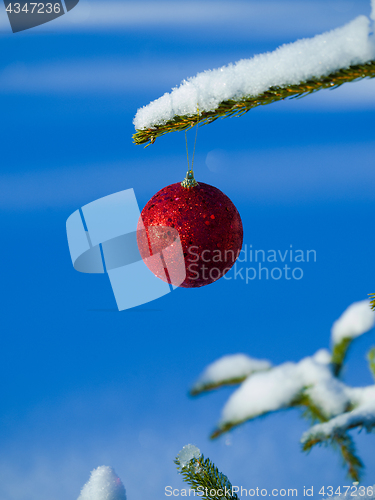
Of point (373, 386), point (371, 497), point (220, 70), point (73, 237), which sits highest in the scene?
point (73, 237)

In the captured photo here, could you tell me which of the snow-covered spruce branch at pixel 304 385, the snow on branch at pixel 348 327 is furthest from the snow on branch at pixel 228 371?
the snow on branch at pixel 348 327

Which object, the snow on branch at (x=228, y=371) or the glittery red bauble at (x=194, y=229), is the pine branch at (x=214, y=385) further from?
the glittery red bauble at (x=194, y=229)

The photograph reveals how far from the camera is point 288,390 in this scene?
148cm

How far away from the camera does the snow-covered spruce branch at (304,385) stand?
133 centimetres

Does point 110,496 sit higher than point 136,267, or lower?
lower

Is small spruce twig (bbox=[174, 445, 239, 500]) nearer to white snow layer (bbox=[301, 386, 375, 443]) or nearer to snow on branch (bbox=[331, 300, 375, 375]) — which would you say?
white snow layer (bbox=[301, 386, 375, 443])

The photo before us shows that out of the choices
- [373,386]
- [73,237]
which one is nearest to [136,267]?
[73,237]

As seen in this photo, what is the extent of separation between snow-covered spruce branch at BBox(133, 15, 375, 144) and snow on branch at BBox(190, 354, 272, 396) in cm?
117

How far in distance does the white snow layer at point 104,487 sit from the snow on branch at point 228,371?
556 mm

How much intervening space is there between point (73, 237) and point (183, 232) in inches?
16.6

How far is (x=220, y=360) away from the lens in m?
1.58

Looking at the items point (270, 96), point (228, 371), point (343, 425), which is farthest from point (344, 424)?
point (270, 96)

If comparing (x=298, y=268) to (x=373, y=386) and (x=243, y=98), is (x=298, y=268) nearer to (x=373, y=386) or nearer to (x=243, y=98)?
(x=373, y=386)

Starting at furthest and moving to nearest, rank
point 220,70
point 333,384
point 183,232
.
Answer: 1. point 333,384
2. point 183,232
3. point 220,70
